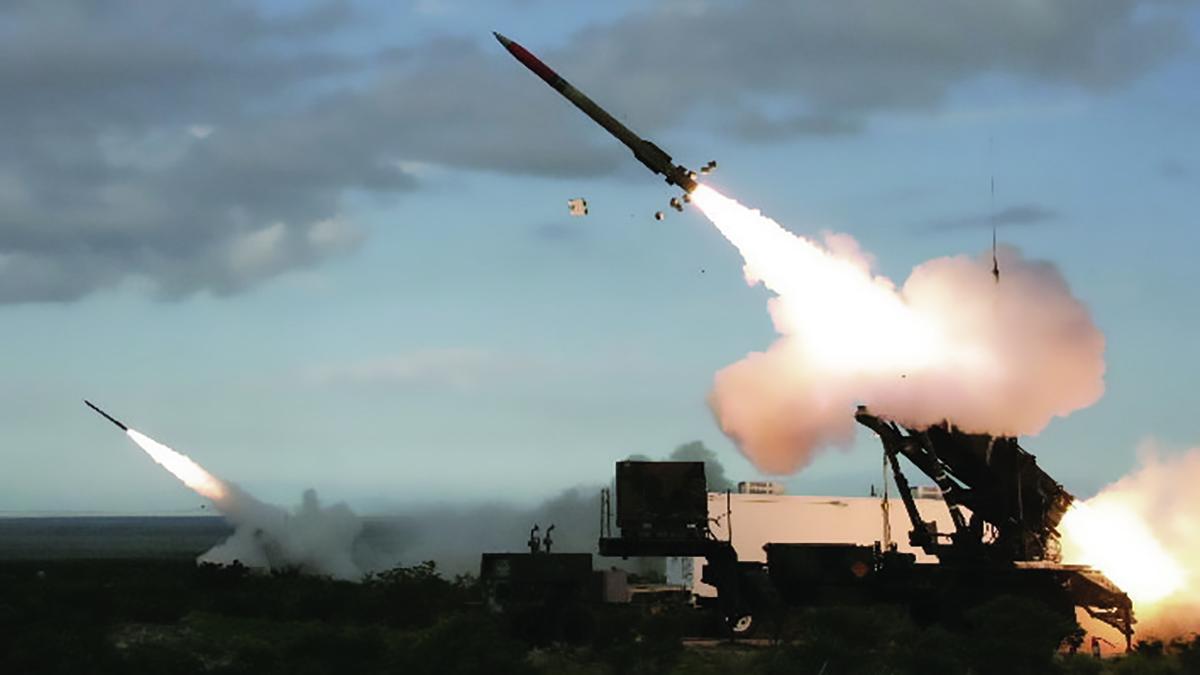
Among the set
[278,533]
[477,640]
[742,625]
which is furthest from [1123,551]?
[278,533]

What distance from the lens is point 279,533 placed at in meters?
59.7

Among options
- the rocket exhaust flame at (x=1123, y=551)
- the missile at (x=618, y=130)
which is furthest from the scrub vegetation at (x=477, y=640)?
the missile at (x=618, y=130)

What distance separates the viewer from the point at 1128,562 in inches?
1486

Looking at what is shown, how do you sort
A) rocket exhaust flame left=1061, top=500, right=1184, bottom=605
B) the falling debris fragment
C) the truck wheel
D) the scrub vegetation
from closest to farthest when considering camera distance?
the scrub vegetation
the truck wheel
rocket exhaust flame left=1061, top=500, right=1184, bottom=605
the falling debris fragment

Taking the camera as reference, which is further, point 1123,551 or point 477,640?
point 1123,551

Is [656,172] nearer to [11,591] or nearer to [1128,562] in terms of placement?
[1128,562]

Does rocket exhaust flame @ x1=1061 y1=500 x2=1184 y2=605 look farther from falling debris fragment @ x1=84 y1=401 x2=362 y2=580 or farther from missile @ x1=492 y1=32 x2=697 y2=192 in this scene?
falling debris fragment @ x1=84 y1=401 x2=362 y2=580

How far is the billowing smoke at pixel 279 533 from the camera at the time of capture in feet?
185

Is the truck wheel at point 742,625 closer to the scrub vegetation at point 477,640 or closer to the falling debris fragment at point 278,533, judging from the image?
the scrub vegetation at point 477,640

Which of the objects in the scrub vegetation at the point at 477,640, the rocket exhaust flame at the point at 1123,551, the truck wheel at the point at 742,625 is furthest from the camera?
the rocket exhaust flame at the point at 1123,551

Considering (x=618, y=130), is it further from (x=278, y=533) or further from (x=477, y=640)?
(x=278, y=533)

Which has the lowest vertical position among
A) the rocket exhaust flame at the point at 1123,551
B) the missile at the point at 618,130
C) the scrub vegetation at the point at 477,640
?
the scrub vegetation at the point at 477,640

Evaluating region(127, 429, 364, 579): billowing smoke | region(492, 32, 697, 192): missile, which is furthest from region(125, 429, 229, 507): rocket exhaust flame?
region(492, 32, 697, 192): missile

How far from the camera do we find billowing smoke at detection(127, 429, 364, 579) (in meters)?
56.3
